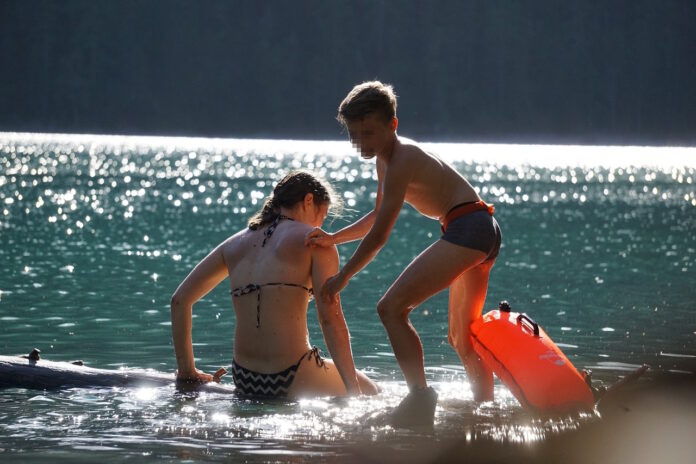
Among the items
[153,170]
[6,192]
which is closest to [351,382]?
[6,192]

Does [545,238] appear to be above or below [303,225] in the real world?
above

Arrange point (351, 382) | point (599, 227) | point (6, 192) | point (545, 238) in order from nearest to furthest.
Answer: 1. point (351, 382)
2. point (545, 238)
3. point (599, 227)
4. point (6, 192)

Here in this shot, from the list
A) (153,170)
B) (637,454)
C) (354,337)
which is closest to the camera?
(637,454)

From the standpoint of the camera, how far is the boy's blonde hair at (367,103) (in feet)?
22.6

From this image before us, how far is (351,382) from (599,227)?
82.8ft

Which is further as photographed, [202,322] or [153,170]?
[153,170]

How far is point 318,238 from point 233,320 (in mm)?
6000

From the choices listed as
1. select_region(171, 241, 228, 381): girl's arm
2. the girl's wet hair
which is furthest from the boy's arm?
select_region(171, 241, 228, 381): girl's arm

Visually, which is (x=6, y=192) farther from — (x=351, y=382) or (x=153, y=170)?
(x=351, y=382)

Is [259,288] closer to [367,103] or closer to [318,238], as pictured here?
[318,238]

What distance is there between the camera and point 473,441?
665 centimetres

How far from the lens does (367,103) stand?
6910mm

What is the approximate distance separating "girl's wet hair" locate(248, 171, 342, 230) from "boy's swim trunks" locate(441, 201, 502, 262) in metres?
0.89

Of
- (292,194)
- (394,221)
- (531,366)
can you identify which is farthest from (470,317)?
(292,194)
